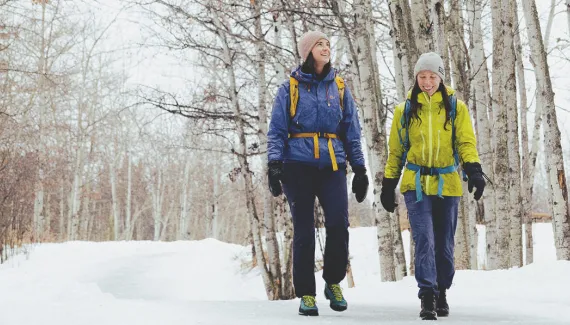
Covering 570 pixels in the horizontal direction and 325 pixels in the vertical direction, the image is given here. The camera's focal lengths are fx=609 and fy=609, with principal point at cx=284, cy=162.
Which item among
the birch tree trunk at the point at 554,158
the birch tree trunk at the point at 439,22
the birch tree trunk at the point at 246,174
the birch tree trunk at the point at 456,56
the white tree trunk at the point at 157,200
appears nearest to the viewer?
the birch tree trunk at the point at 439,22

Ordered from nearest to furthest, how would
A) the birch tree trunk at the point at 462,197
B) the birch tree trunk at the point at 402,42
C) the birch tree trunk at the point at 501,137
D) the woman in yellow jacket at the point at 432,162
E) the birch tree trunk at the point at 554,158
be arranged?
the woman in yellow jacket at the point at 432,162 → the birch tree trunk at the point at 402,42 → the birch tree trunk at the point at 554,158 → the birch tree trunk at the point at 501,137 → the birch tree trunk at the point at 462,197

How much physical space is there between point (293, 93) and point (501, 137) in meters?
5.36

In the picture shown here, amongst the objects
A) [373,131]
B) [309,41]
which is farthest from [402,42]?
[309,41]

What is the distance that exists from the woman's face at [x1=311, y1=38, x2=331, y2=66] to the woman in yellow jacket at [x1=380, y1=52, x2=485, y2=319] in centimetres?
63

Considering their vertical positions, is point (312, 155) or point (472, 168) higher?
point (312, 155)

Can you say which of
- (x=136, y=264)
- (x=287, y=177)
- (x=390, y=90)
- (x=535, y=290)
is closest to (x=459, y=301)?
(x=535, y=290)

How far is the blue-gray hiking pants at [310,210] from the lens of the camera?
13.9 feet

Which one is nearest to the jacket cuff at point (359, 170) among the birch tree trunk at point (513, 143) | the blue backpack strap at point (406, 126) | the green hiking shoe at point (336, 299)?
the blue backpack strap at point (406, 126)

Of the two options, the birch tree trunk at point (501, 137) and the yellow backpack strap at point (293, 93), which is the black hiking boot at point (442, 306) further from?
the birch tree trunk at point (501, 137)

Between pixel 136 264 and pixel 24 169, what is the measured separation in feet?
15.3

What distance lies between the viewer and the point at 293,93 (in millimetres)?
4273

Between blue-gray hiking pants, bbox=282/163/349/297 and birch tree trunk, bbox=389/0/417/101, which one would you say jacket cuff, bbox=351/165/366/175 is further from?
birch tree trunk, bbox=389/0/417/101

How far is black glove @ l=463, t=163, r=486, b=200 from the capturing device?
387cm

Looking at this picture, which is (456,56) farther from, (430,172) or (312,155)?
(312,155)
